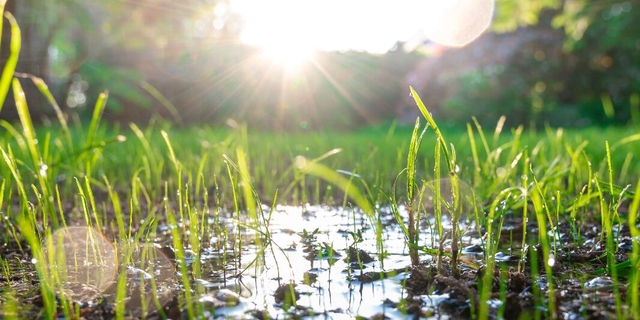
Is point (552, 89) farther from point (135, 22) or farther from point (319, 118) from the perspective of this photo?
point (135, 22)

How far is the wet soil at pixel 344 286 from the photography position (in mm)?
1017

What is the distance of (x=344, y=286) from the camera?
3.92 feet

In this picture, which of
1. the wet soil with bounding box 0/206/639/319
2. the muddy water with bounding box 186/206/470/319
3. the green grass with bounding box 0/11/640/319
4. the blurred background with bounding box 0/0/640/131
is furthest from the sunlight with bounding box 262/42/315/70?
the wet soil with bounding box 0/206/639/319

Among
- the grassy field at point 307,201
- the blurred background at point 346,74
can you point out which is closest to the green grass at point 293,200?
the grassy field at point 307,201

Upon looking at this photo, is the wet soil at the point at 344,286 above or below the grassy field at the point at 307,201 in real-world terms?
below

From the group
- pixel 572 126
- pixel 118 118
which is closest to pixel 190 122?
pixel 118 118

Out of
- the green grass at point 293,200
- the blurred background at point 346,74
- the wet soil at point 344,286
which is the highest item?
the blurred background at point 346,74

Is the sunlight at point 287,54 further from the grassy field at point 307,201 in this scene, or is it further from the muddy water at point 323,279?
the muddy water at point 323,279

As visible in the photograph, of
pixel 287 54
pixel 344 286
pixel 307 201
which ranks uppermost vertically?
pixel 287 54

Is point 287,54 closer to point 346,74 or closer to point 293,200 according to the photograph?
point 346,74

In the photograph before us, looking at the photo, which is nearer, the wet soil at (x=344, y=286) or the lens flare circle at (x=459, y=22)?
the wet soil at (x=344, y=286)

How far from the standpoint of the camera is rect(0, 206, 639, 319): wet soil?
3.34ft

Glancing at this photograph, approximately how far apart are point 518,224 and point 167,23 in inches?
393

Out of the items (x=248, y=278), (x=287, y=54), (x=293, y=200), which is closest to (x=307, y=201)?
(x=293, y=200)
